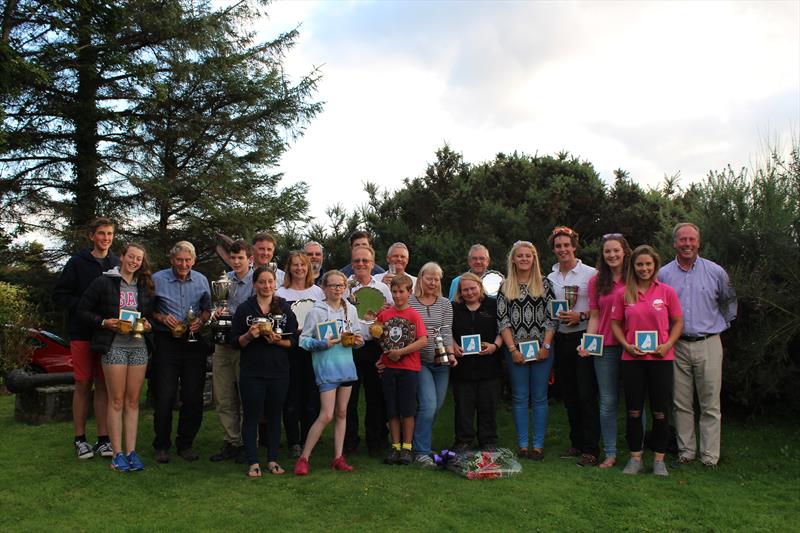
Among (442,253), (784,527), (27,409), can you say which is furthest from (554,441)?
(27,409)

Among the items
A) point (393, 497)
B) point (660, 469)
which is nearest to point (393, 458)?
point (393, 497)

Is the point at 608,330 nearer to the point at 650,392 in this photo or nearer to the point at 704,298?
the point at 650,392

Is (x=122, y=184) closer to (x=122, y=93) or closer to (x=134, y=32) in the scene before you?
(x=122, y=93)

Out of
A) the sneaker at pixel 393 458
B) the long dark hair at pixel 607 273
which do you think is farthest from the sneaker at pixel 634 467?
the sneaker at pixel 393 458

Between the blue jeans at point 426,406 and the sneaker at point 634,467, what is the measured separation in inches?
69.1

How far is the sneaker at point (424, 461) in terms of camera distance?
5887mm

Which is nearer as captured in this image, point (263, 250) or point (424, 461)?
point (424, 461)

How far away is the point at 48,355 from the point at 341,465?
28.0 feet

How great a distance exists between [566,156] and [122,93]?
1134 centimetres

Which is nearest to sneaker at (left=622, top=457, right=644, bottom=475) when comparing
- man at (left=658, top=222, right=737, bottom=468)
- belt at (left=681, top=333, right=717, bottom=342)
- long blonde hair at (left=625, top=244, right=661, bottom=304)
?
man at (left=658, top=222, right=737, bottom=468)

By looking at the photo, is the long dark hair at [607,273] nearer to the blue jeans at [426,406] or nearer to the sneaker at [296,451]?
the blue jeans at [426,406]

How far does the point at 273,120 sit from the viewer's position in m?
18.2

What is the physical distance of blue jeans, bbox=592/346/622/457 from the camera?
5.85 metres

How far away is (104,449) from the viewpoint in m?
5.99
